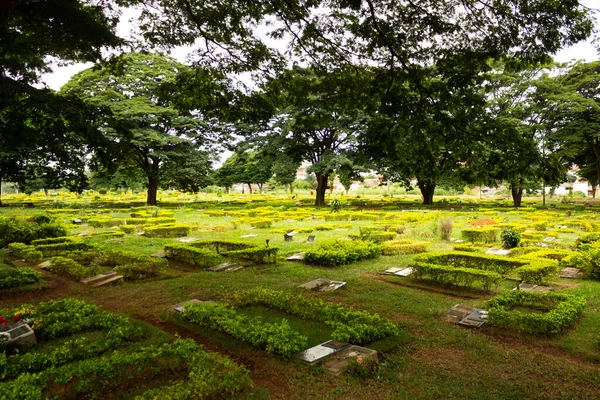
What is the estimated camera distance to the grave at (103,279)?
7.57 metres

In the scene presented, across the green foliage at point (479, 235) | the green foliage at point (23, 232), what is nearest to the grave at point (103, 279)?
the green foliage at point (23, 232)

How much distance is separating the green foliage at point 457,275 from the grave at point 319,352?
12.6 ft

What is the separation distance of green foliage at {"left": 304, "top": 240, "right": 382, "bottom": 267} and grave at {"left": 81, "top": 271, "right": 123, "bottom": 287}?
4.43 metres

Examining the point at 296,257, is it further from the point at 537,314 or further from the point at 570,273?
the point at 570,273

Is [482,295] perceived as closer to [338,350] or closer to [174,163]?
[338,350]

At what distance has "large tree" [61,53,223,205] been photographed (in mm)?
26953

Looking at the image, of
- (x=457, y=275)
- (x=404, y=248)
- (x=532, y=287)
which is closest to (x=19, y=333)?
(x=457, y=275)

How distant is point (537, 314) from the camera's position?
520cm

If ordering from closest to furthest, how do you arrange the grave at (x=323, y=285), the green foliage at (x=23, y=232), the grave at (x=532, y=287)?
the grave at (x=532, y=287) → the grave at (x=323, y=285) → the green foliage at (x=23, y=232)

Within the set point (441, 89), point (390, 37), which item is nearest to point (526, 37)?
point (441, 89)

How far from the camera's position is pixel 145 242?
1246cm

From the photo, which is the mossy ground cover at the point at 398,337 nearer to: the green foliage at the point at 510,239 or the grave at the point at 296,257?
the grave at the point at 296,257

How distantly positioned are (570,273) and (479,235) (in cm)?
402

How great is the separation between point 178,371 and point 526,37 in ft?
22.3
